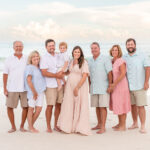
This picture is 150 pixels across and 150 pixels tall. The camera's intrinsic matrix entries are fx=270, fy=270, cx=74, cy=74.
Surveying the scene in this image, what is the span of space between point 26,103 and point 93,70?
1.47 m

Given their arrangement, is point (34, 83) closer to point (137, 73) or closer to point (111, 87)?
point (111, 87)

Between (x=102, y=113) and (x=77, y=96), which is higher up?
(x=77, y=96)

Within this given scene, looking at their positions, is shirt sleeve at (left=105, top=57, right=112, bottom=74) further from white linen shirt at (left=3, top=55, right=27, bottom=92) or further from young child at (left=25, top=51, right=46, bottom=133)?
white linen shirt at (left=3, top=55, right=27, bottom=92)

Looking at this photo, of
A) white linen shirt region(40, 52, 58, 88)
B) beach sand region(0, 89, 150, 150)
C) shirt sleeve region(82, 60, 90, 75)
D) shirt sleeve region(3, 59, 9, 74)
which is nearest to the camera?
beach sand region(0, 89, 150, 150)

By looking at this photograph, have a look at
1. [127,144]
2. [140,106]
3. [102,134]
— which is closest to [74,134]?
[102,134]

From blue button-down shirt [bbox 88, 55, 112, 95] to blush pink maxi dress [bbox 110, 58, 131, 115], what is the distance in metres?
0.17

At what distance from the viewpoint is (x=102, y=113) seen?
17.6 feet

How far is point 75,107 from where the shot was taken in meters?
5.23

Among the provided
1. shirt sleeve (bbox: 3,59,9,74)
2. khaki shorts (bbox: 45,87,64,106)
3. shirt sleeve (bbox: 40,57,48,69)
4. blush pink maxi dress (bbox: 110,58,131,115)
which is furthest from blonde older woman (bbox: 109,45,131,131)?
shirt sleeve (bbox: 3,59,9,74)

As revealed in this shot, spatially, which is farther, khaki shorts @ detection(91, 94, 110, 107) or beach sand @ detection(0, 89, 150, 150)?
khaki shorts @ detection(91, 94, 110, 107)

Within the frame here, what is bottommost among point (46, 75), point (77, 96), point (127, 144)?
point (127, 144)

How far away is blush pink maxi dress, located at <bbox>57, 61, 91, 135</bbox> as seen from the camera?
517 centimetres

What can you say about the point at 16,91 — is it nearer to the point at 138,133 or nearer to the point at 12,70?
the point at 12,70

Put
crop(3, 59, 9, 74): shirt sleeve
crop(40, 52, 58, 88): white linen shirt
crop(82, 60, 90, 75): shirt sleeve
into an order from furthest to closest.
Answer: crop(3, 59, 9, 74): shirt sleeve < crop(40, 52, 58, 88): white linen shirt < crop(82, 60, 90, 75): shirt sleeve
